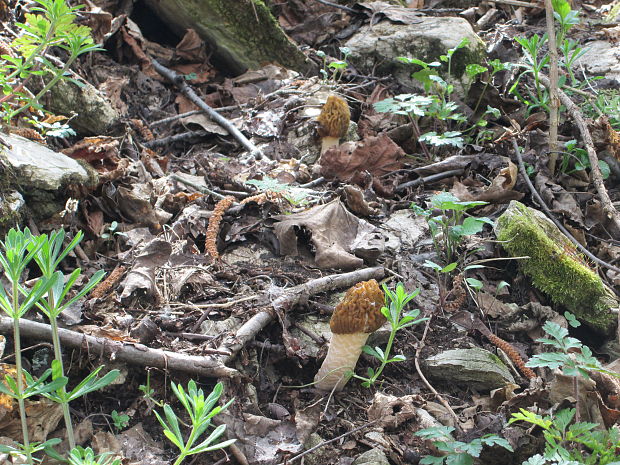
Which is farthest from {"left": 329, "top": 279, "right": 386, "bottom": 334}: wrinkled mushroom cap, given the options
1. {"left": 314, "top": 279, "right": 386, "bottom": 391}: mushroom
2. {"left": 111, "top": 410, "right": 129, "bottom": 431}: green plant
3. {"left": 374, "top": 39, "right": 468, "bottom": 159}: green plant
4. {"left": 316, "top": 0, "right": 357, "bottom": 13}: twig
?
{"left": 316, "top": 0, "right": 357, "bottom": 13}: twig

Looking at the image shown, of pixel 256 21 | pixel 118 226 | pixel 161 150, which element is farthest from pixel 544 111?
pixel 118 226

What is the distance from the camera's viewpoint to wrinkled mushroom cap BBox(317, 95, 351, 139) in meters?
4.12

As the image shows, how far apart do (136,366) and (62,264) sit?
819 mm

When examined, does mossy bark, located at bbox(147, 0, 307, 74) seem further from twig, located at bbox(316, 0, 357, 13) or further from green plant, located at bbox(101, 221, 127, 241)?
green plant, located at bbox(101, 221, 127, 241)

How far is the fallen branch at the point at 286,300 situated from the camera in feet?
7.51

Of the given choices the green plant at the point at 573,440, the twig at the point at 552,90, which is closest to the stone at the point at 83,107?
the twig at the point at 552,90

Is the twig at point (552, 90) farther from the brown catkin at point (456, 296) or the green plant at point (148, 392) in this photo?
the green plant at point (148, 392)

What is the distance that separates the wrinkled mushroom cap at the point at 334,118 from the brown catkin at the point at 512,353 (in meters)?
2.01

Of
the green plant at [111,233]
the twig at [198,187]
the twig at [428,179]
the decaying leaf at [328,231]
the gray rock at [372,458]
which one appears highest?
the green plant at [111,233]

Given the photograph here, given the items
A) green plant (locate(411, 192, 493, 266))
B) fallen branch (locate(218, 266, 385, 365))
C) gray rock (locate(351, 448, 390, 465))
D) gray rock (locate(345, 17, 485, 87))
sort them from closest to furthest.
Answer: gray rock (locate(351, 448, 390, 465)), fallen branch (locate(218, 266, 385, 365)), green plant (locate(411, 192, 493, 266)), gray rock (locate(345, 17, 485, 87))

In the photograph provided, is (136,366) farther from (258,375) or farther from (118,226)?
(118,226)

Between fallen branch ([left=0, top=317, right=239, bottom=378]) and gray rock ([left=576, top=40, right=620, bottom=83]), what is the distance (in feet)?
15.2

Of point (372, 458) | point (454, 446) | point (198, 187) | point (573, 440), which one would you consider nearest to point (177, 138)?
point (198, 187)

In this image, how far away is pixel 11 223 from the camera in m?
2.62
